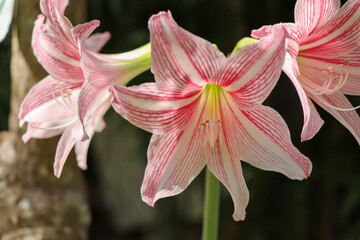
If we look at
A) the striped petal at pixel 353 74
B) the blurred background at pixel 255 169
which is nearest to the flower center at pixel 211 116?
the striped petal at pixel 353 74

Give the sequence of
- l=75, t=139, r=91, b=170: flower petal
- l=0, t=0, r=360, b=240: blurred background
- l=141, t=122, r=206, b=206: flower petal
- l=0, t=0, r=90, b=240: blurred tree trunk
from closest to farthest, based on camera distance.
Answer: l=141, t=122, r=206, b=206: flower petal, l=75, t=139, r=91, b=170: flower petal, l=0, t=0, r=90, b=240: blurred tree trunk, l=0, t=0, r=360, b=240: blurred background

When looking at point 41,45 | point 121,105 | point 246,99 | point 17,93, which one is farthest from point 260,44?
point 17,93

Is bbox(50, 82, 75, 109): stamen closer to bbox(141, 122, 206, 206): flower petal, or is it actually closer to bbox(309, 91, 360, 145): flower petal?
bbox(141, 122, 206, 206): flower petal

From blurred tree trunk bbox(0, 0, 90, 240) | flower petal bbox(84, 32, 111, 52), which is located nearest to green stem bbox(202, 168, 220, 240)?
flower petal bbox(84, 32, 111, 52)

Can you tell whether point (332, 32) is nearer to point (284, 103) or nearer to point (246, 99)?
point (246, 99)

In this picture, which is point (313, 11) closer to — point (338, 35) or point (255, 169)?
point (338, 35)

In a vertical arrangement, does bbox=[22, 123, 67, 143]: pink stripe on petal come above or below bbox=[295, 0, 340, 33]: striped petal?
below

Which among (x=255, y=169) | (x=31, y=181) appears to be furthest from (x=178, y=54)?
(x=255, y=169)
